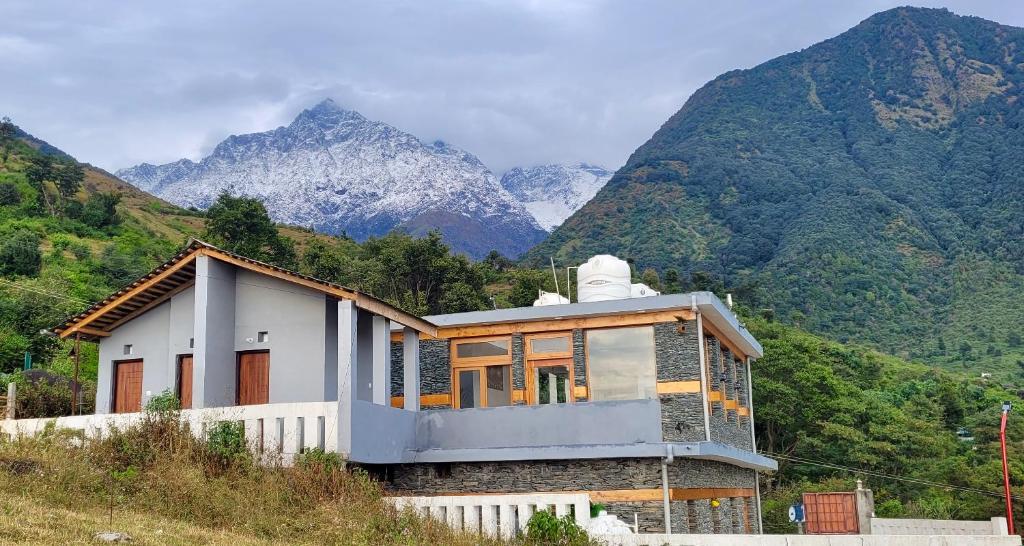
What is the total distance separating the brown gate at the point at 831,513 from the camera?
2738cm

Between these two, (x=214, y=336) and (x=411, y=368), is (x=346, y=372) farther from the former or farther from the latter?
(x=214, y=336)

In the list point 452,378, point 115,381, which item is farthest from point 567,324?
point 115,381

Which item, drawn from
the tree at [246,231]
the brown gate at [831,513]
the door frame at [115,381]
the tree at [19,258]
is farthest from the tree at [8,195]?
the brown gate at [831,513]

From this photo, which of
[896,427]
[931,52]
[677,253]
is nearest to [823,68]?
[931,52]

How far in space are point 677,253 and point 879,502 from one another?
5156 centimetres

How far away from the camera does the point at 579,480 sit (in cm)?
1773

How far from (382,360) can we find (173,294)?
4.91m

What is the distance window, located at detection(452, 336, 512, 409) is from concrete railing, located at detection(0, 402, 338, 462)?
17.7ft

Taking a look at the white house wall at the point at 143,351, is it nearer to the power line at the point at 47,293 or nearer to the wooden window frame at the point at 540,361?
the wooden window frame at the point at 540,361

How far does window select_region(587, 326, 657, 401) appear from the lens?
19234 millimetres

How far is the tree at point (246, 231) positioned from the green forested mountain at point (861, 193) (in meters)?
38.7

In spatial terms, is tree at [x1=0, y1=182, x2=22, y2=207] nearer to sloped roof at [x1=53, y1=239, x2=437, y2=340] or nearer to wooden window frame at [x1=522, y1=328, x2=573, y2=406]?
sloped roof at [x1=53, y1=239, x2=437, y2=340]

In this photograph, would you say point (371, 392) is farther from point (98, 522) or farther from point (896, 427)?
point (896, 427)

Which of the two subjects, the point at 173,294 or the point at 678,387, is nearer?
the point at 678,387
